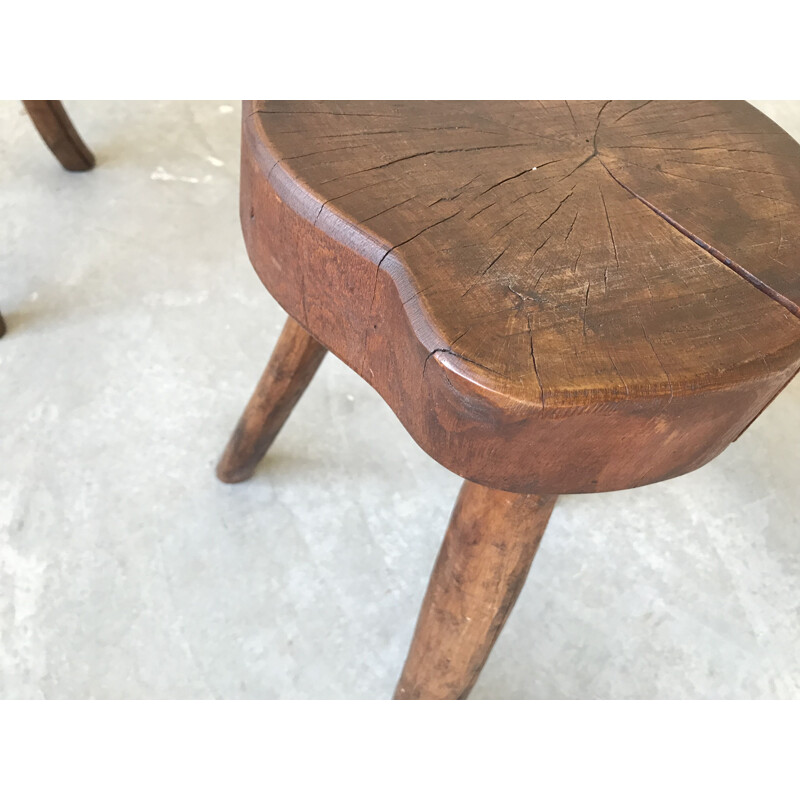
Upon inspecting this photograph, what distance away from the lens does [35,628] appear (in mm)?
1083

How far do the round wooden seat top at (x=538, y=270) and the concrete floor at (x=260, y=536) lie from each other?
51 centimetres

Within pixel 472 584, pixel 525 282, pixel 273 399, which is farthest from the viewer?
pixel 273 399

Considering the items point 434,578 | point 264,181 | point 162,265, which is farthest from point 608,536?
point 162,265

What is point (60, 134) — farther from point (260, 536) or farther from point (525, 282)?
point (525, 282)

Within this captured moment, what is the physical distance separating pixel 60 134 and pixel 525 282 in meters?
1.39

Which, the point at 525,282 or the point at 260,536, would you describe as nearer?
the point at 525,282

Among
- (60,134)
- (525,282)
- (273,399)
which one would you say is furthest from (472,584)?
(60,134)

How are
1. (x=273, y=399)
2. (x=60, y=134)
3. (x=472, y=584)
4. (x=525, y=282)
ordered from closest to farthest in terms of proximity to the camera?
1. (x=525, y=282)
2. (x=472, y=584)
3. (x=273, y=399)
4. (x=60, y=134)

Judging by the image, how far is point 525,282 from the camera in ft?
2.17

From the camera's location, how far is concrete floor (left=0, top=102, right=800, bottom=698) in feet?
3.55

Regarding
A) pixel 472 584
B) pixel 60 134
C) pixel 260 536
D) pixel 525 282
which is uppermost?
pixel 525 282

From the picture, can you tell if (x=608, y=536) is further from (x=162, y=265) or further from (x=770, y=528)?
(x=162, y=265)

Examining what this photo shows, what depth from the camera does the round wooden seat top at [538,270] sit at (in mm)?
607

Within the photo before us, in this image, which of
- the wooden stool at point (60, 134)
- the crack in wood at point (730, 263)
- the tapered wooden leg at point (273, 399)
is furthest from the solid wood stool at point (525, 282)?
the wooden stool at point (60, 134)
